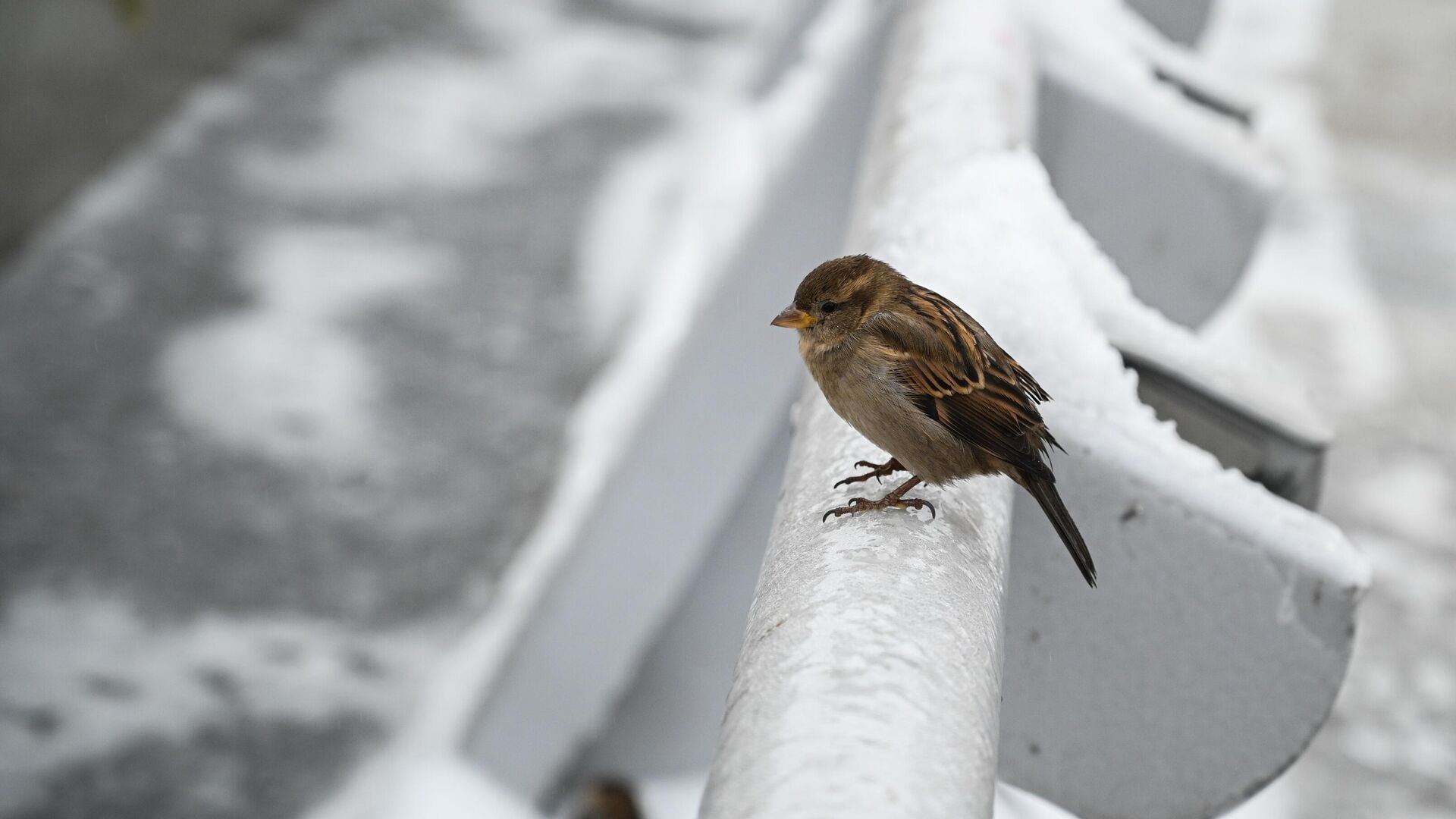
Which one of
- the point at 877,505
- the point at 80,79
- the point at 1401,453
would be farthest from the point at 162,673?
the point at 1401,453

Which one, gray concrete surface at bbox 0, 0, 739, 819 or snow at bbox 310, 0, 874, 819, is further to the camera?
gray concrete surface at bbox 0, 0, 739, 819

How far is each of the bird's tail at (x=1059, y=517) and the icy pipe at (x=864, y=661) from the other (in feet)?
0.13

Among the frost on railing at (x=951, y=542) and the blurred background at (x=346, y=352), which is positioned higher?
the blurred background at (x=346, y=352)

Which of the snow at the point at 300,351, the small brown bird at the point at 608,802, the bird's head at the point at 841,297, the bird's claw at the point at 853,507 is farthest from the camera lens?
the snow at the point at 300,351

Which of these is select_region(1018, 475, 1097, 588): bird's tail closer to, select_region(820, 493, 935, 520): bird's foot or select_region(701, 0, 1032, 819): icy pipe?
select_region(701, 0, 1032, 819): icy pipe

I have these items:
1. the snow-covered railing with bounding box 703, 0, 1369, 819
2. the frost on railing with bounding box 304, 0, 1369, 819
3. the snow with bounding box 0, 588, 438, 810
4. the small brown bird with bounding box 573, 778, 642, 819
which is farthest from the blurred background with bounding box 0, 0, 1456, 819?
the snow-covered railing with bounding box 703, 0, 1369, 819

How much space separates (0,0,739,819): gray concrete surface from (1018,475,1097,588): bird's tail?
227 centimetres

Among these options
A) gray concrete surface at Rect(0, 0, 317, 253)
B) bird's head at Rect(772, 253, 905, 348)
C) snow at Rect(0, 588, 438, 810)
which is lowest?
bird's head at Rect(772, 253, 905, 348)

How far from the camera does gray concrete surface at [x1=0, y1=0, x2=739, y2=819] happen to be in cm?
339

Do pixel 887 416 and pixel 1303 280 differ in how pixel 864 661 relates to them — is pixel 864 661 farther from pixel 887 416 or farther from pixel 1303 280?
pixel 1303 280

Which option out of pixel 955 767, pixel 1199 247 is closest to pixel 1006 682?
pixel 955 767

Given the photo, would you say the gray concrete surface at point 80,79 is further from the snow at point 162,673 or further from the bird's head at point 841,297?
the bird's head at point 841,297

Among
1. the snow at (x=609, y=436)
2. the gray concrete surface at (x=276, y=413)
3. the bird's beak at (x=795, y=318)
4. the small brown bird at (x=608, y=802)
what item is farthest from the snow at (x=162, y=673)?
the bird's beak at (x=795, y=318)

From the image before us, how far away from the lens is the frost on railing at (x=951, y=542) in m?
1.09
